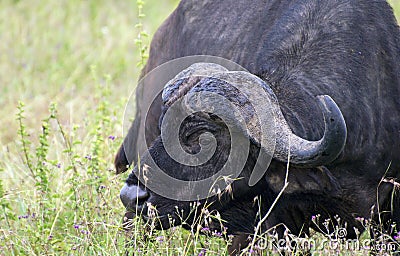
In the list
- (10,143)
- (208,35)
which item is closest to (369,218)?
(208,35)

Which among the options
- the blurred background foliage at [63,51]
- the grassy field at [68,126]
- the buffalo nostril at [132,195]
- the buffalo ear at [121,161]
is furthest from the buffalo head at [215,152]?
the blurred background foliage at [63,51]

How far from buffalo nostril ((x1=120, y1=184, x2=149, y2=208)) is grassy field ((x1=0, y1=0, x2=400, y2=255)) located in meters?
0.20

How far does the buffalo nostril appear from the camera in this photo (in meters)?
5.25

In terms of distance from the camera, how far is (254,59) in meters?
5.77

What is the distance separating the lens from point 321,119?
5086mm

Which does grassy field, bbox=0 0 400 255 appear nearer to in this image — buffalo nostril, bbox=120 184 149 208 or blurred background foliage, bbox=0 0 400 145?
blurred background foliage, bbox=0 0 400 145

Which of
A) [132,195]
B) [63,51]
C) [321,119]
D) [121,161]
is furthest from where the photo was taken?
[63,51]

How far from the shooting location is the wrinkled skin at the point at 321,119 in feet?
16.8

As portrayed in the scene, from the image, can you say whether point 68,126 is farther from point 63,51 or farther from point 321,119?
point 63,51

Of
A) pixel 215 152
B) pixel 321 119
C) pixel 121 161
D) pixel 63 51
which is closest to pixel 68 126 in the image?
pixel 121 161

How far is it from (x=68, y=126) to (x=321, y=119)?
3.03m

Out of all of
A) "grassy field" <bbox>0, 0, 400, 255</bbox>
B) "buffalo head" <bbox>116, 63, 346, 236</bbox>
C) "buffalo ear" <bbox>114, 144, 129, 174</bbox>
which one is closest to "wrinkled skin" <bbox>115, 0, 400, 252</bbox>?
"buffalo head" <bbox>116, 63, 346, 236</bbox>

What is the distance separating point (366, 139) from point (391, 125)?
9.9 inches

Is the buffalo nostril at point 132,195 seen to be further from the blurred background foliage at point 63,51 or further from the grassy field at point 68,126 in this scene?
the blurred background foliage at point 63,51
